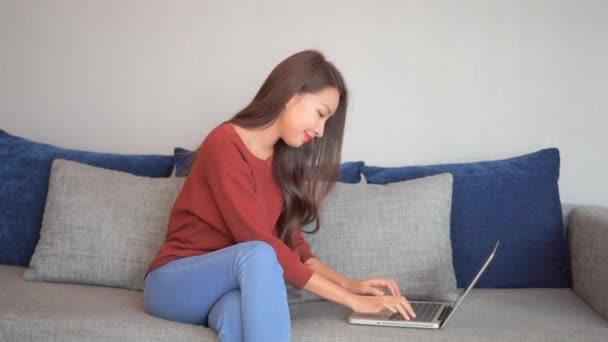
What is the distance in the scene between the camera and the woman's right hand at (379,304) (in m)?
2.03

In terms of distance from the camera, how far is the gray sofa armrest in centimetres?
228

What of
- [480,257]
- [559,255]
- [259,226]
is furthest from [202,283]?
[559,255]

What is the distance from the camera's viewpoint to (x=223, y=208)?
211cm

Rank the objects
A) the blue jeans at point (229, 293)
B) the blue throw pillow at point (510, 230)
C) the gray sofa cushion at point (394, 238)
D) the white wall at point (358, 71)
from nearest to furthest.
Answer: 1. the blue jeans at point (229, 293)
2. the gray sofa cushion at point (394, 238)
3. the blue throw pillow at point (510, 230)
4. the white wall at point (358, 71)

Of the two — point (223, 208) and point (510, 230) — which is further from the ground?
point (223, 208)

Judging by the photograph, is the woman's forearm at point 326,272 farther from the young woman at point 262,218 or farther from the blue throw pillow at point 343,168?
the blue throw pillow at point 343,168

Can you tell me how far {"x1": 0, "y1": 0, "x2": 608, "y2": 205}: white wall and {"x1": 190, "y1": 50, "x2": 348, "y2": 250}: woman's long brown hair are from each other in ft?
2.14

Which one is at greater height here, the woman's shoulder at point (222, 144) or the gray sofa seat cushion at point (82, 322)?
the woman's shoulder at point (222, 144)

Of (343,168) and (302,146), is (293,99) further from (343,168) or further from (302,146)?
(343,168)

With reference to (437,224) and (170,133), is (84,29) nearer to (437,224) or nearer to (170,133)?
(170,133)

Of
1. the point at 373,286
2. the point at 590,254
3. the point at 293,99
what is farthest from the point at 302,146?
the point at 590,254

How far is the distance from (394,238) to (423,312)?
1.00 feet

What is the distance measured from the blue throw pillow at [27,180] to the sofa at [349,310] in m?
0.01

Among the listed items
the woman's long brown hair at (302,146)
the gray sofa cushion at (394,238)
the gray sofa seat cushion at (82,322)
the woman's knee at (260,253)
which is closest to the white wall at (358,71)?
the gray sofa cushion at (394,238)
